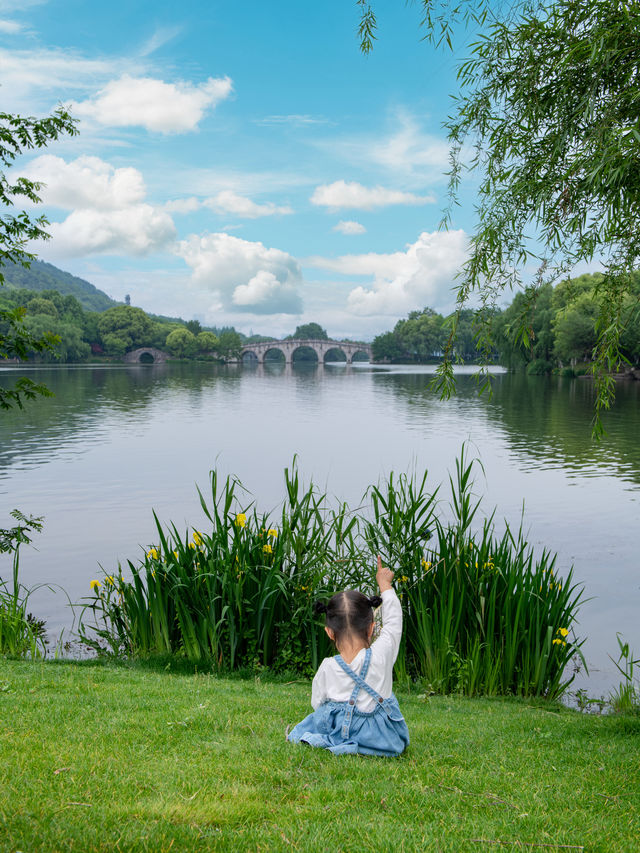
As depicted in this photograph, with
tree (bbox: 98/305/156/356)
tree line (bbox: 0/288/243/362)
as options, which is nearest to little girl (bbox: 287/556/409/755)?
tree line (bbox: 0/288/243/362)

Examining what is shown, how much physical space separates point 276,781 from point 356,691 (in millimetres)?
675

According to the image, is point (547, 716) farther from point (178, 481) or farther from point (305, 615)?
point (178, 481)

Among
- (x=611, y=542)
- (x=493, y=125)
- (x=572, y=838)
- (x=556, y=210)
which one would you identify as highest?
(x=493, y=125)

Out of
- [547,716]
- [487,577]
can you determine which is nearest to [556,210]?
[487,577]

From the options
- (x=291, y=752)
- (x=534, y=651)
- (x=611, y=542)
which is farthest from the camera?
(x=611, y=542)

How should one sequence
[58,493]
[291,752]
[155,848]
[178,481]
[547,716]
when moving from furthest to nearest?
[178,481] < [58,493] < [547,716] < [291,752] < [155,848]

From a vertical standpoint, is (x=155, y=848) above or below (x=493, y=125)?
below

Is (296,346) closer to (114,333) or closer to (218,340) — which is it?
(218,340)

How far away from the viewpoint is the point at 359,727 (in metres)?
3.68

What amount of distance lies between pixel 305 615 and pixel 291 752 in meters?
2.54

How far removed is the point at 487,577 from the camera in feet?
20.2

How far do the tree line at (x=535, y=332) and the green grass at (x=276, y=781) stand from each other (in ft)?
7.47

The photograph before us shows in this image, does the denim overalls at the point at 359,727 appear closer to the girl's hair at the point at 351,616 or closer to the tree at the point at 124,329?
the girl's hair at the point at 351,616

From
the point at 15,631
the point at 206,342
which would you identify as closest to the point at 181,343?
the point at 206,342
